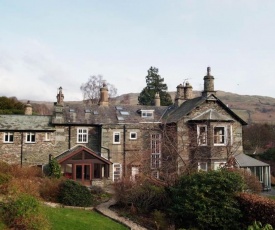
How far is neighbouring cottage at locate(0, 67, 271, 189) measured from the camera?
28.7 metres

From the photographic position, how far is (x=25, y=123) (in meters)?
30.9

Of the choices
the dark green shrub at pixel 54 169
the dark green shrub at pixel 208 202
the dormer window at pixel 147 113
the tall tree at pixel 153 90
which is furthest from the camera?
the tall tree at pixel 153 90

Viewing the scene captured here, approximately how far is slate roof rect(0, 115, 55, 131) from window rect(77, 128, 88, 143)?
2.62m

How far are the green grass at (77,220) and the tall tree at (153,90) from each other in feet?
150

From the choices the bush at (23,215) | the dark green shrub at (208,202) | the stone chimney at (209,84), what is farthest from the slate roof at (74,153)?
the bush at (23,215)

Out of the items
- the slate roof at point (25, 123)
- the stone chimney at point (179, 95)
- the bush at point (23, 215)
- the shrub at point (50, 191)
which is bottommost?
the shrub at point (50, 191)

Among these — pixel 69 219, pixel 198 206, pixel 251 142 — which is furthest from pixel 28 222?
pixel 251 142

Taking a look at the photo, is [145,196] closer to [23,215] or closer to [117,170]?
[23,215]

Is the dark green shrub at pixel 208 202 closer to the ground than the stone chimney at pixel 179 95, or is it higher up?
closer to the ground

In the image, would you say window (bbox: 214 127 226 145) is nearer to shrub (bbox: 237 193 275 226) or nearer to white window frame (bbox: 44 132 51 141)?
shrub (bbox: 237 193 275 226)

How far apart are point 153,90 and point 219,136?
119 feet

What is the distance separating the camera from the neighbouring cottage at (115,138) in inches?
1131

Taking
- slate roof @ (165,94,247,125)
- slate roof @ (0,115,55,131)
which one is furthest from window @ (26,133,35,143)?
slate roof @ (165,94,247,125)

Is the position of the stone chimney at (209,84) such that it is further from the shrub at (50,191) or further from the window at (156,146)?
the shrub at (50,191)
